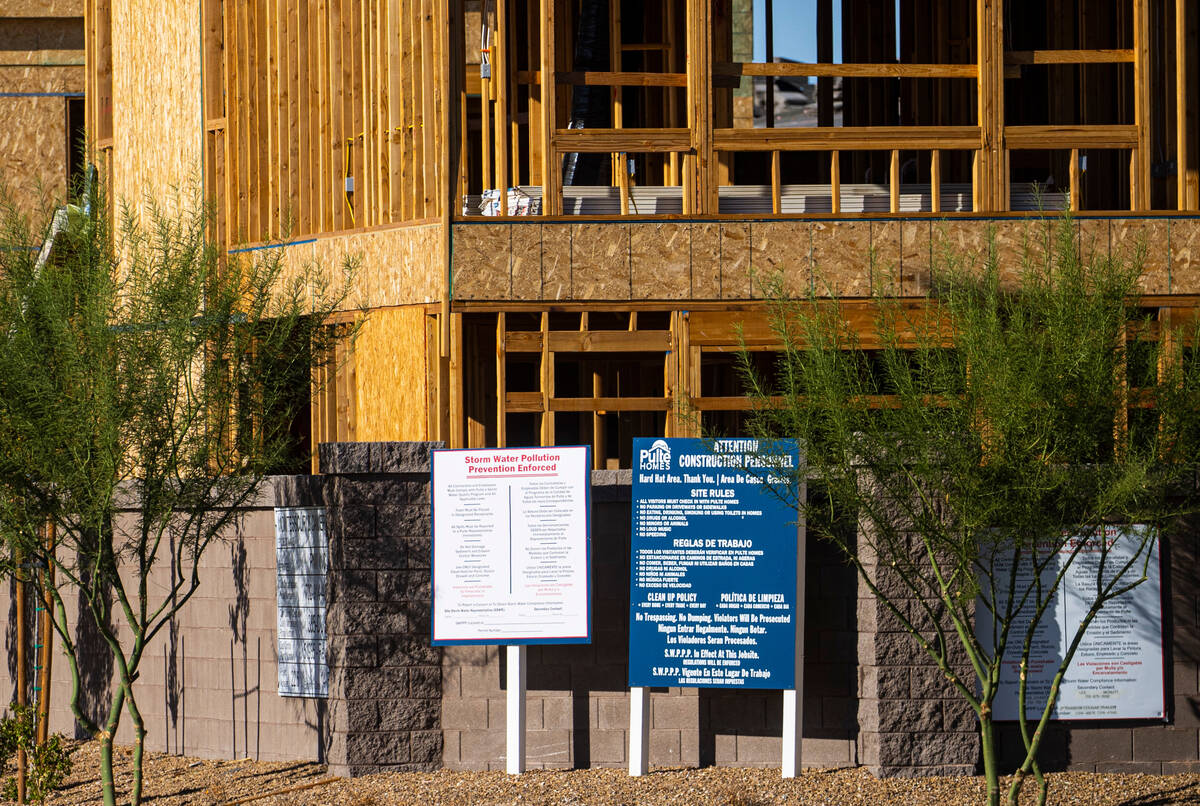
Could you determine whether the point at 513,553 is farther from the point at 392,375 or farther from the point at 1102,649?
the point at 392,375

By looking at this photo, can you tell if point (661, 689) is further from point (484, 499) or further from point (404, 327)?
point (404, 327)

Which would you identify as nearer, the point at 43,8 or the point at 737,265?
the point at 737,265

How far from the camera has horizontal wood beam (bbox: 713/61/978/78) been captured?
1370 centimetres

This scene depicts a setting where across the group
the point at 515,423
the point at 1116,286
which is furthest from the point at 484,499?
the point at 515,423

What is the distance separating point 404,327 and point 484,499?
4403 millimetres

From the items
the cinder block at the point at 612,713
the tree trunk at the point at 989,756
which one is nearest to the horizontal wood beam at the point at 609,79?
the cinder block at the point at 612,713

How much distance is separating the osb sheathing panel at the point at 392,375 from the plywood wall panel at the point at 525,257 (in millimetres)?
1220

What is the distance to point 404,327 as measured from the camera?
1434 cm

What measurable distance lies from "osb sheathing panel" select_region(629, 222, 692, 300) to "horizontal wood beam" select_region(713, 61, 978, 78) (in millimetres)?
1605

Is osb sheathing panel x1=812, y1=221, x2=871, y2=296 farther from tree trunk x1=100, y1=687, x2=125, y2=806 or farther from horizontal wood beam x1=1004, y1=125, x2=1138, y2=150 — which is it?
tree trunk x1=100, y1=687, x2=125, y2=806

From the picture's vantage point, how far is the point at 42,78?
23.0 metres

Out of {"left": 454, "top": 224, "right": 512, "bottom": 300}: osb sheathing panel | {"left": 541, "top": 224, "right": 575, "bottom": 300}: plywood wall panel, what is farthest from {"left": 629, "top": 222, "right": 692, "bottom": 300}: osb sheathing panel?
{"left": 454, "top": 224, "right": 512, "bottom": 300}: osb sheathing panel

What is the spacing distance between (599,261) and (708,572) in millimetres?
3972

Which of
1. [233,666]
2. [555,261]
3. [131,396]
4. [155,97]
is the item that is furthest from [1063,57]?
[155,97]
